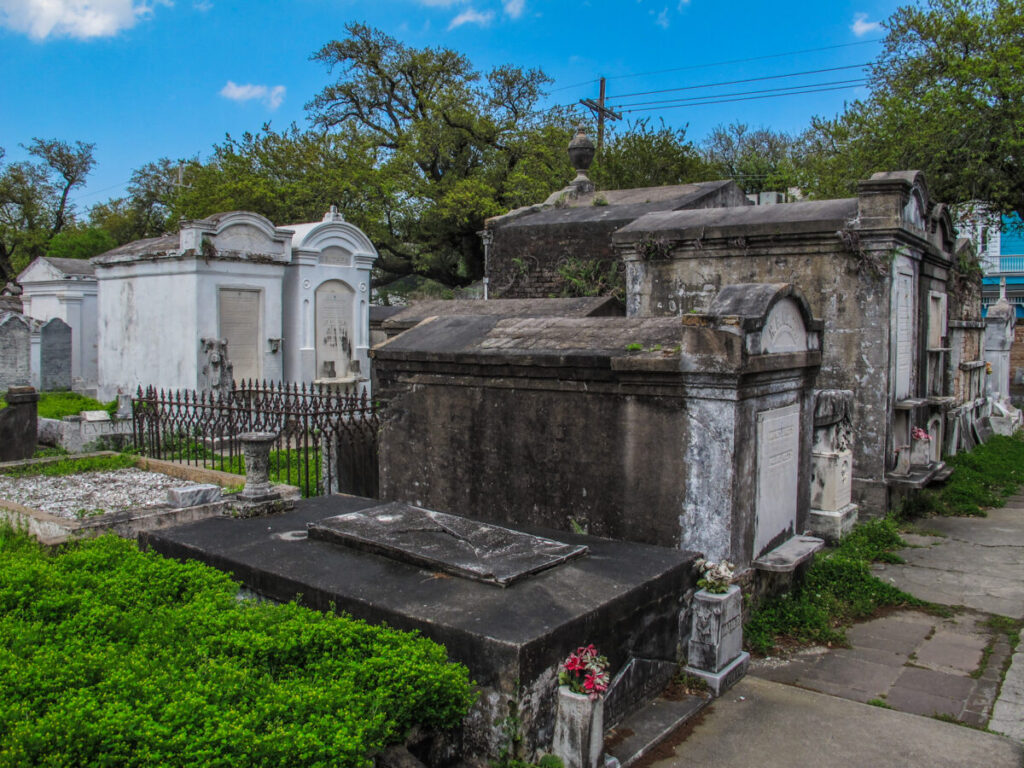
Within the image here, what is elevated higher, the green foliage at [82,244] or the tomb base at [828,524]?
the green foliage at [82,244]

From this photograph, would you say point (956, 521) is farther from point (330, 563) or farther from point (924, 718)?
point (330, 563)

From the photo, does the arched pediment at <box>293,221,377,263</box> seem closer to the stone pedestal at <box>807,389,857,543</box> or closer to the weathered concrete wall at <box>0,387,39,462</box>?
the weathered concrete wall at <box>0,387,39,462</box>

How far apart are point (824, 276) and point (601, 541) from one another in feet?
18.6

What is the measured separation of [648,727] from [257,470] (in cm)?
358

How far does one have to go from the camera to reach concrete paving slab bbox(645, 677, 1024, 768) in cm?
408

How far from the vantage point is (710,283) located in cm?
1037

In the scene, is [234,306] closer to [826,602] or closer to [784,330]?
[784,330]

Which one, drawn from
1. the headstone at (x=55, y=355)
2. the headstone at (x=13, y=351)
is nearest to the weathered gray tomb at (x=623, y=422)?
the headstone at (x=13, y=351)

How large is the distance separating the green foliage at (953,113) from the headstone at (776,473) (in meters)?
12.3

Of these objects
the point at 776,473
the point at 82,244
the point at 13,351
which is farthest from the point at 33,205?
the point at 776,473

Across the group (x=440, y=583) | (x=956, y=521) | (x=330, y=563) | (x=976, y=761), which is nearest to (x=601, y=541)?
(x=440, y=583)

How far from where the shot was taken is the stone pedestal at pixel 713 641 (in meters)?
4.89

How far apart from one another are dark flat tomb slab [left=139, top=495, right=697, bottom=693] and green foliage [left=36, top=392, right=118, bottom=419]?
8.33m

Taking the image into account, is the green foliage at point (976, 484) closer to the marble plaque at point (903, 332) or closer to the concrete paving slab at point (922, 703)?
the marble plaque at point (903, 332)
